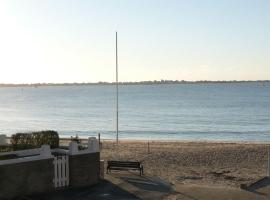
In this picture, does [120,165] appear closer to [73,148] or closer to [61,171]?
[73,148]

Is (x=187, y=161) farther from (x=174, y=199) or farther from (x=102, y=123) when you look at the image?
(x=102, y=123)

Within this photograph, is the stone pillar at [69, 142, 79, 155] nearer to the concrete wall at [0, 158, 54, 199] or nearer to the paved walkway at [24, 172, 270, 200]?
the concrete wall at [0, 158, 54, 199]

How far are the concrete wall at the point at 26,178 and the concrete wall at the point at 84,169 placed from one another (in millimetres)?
836

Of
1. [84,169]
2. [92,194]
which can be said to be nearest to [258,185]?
[92,194]

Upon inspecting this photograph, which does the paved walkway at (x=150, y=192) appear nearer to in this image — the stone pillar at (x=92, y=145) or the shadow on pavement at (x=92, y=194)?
the shadow on pavement at (x=92, y=194)

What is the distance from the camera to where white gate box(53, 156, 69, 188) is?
1576 cm

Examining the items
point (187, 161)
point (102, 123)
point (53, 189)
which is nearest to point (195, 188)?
A: point (53, 189)

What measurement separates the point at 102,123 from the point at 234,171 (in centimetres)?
5676

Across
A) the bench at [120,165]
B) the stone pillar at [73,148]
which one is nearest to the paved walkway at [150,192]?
the stone pillar at [73,148]

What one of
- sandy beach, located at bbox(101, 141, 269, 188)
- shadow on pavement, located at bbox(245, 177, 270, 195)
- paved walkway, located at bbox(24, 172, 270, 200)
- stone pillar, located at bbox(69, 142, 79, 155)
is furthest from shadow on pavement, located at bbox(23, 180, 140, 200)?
shadow on pavement, located at bbox(245, 177, 270, 195)

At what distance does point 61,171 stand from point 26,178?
4.53 feet

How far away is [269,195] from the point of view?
1500 cm

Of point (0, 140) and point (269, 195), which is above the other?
point (0, 140)

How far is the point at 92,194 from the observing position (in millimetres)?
15500
